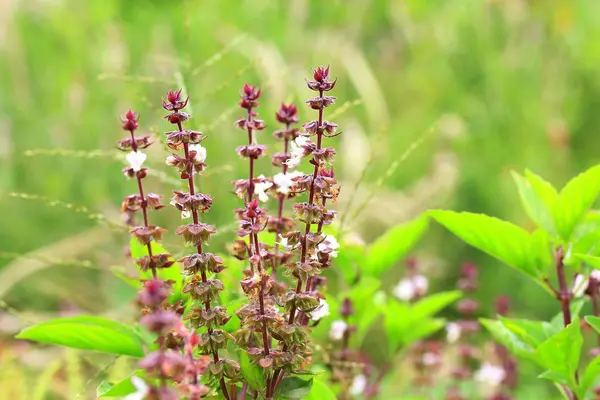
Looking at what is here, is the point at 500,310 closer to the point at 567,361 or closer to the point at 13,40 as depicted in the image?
the point at 567,361

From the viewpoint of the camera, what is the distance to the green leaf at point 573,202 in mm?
1251

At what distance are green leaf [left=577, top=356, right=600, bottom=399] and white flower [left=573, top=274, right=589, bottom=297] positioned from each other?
0.16 meters

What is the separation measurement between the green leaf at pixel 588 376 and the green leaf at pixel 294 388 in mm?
402

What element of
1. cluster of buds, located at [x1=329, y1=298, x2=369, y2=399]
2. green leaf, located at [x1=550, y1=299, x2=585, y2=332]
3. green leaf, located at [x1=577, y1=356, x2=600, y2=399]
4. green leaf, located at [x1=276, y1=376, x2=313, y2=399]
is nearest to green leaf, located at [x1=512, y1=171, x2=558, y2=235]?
green leaf, located at [x1=550, y1=299, x2=585, y2=332]

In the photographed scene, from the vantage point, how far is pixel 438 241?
3.52 meters

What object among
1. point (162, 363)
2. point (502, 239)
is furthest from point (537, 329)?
point (162, 363)

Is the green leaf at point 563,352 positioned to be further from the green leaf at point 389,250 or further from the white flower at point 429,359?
the white flower at point 429,359

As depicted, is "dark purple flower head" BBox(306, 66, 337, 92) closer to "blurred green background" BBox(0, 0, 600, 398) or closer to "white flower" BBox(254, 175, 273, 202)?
"white flower" BBox(254, 175, 273, 202)

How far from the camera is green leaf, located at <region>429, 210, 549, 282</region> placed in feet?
4.03

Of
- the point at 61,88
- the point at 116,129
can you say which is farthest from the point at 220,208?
the point at 61,88

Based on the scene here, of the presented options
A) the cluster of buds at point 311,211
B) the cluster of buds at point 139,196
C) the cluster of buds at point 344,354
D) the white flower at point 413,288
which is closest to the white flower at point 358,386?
the cluster of buds at point 344,354

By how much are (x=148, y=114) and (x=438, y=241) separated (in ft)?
5.23

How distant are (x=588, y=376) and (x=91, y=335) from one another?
708 mm

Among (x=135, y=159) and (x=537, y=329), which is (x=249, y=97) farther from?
(x=537, y=329)
